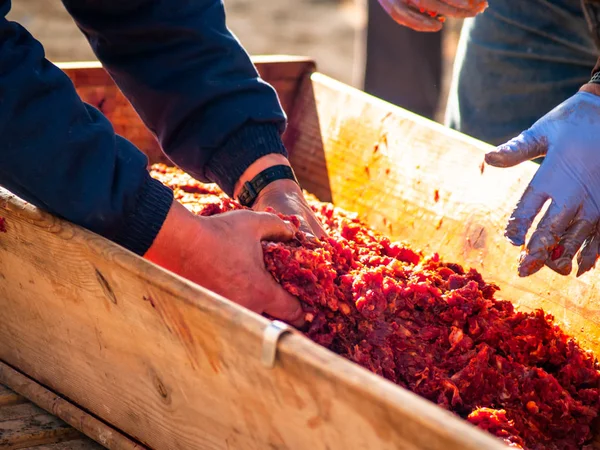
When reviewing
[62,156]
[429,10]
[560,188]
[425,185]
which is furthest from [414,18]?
[62,156]

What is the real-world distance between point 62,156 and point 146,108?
89cm

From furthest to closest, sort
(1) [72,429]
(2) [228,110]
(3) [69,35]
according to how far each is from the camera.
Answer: (3) [69,35], (2) [228,110], (1) [72,429]

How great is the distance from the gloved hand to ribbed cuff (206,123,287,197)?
68 cm

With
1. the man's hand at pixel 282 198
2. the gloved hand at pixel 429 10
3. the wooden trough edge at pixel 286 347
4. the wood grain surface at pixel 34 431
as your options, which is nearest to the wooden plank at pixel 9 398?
the wood grain surface at pixel 34 431

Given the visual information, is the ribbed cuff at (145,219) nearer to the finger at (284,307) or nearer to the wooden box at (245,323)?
the wooden box at (245,323)

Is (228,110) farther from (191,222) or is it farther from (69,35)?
(69,35)

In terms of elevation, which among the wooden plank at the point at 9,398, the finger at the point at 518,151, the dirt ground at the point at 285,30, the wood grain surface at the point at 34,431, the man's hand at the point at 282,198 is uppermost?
the finger at the point at 518,151

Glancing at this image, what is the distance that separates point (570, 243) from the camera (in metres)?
2.19

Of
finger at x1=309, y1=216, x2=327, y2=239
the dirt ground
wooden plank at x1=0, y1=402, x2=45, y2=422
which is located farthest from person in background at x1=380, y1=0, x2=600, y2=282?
the dirt ground

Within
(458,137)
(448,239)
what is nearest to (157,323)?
(448,239)

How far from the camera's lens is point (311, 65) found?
12.1 feet

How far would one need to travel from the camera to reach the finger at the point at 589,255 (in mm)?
2242

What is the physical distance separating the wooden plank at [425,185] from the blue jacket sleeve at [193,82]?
0.65 m

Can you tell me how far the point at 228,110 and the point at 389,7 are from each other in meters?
0.76
